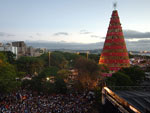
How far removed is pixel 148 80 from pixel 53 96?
59.9 ft

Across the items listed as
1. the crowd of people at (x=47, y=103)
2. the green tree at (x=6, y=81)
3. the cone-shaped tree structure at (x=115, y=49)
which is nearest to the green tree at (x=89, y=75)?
the crowd of people at (x=47, y=103)

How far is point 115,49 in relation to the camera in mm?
25766

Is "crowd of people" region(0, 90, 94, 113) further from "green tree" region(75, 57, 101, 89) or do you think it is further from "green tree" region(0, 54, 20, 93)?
"green tree" region(75, 57, 101, 89)

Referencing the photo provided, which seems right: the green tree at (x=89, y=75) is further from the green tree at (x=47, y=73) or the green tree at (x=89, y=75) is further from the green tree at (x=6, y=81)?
the green tree at (x=6, y=81)

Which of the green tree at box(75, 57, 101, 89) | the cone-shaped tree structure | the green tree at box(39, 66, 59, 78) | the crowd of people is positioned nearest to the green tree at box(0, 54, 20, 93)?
the crowd of people

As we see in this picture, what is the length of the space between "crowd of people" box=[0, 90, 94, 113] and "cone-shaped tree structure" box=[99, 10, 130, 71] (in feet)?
30.5

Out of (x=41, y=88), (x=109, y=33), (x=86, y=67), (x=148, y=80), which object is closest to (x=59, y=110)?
(x=41, y=88)

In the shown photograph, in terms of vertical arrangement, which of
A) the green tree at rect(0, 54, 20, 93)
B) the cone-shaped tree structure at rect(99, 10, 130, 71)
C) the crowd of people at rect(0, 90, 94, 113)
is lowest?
the crowd of people at rect(0, 90, 94, 113)

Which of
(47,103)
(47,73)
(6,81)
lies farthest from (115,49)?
(6,81)

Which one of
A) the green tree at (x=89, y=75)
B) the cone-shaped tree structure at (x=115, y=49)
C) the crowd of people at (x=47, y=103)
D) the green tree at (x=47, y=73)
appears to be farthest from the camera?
the cone-shaped tree structure at (x=115, y=49)

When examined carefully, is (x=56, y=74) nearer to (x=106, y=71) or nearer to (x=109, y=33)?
(x=106, y=71)

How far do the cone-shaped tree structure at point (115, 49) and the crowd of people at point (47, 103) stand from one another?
9.29 metres

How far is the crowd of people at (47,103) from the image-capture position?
602 inches

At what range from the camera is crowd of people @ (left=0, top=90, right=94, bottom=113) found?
15.3m
